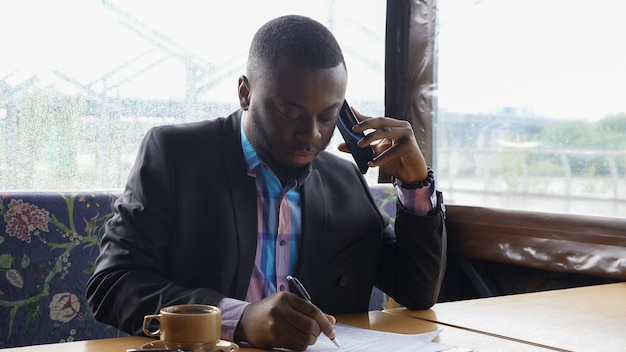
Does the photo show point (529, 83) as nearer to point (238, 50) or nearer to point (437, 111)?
point (437, 111)

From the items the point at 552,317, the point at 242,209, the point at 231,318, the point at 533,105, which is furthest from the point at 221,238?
the point at 533,105

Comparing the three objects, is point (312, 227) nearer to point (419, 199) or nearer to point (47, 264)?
point (419, 199)

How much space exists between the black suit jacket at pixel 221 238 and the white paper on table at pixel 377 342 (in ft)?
0.75

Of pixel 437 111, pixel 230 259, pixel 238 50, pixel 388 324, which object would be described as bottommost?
pixel 388 324

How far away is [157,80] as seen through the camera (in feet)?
8.30

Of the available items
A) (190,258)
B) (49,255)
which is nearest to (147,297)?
(190,258)

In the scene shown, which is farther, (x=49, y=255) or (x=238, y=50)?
(x=238, y=50)

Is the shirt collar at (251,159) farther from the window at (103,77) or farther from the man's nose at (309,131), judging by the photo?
the window at (103,77)

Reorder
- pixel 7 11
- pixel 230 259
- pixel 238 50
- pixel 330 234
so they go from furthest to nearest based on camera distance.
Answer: pixel 238 50, pixel 7 11, pixel 330 234, pixel 230 259

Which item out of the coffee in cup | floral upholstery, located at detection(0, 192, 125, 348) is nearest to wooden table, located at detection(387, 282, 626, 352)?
the coffee in cup

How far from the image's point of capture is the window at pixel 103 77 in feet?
7.56

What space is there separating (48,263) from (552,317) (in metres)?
1.26

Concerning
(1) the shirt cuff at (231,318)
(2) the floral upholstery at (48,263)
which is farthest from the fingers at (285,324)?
(2) the floral upholstery at (48,263)

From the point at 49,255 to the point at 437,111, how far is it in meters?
1.39
